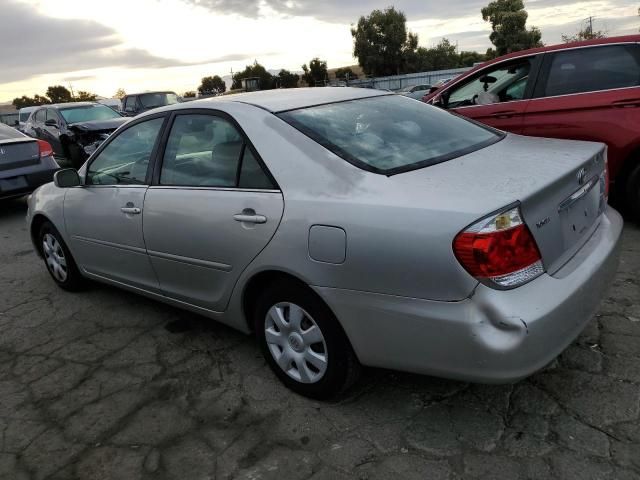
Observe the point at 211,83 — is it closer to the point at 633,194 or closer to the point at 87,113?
the point at 87,113

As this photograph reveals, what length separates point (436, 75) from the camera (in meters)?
36.4

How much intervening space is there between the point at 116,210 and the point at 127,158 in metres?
0.38

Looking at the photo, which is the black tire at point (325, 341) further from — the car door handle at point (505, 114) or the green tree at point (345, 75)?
the green tree at point (345, 75)

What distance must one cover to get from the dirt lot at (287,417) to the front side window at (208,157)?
1.07 meters

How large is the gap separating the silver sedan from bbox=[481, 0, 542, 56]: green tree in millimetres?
48911

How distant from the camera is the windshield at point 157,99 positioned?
15.3 m

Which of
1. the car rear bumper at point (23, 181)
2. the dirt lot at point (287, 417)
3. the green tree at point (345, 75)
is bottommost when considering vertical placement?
the green tree at point (345, 75)

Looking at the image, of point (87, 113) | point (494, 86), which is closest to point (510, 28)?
point (87, 113)

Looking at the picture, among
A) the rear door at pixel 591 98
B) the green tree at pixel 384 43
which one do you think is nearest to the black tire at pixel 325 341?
the rear door at pixel 591 98

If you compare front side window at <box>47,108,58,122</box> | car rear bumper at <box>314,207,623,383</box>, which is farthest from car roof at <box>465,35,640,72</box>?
front side window at <box>47,108,58,122</box>

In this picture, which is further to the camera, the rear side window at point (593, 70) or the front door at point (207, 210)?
the rear side window at point (593, 70)

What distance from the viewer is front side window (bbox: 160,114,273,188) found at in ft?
9.03

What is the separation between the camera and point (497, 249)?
2.00 meters

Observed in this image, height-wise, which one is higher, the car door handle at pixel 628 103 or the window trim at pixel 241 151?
the window trim at pixel 241 151
